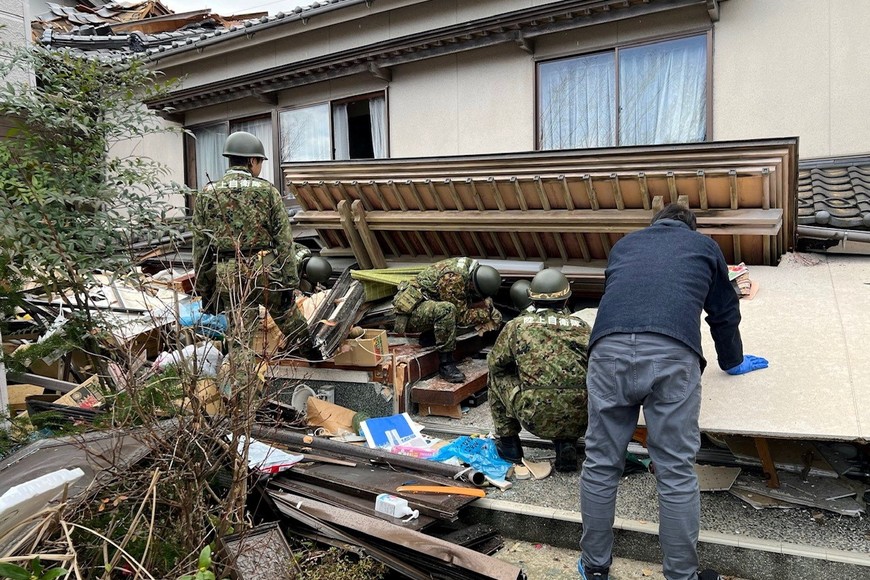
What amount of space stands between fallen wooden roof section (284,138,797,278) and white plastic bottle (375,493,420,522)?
363 centimetres

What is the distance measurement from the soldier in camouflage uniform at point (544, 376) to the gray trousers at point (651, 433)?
889mm

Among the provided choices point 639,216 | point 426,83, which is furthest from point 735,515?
point 426,83

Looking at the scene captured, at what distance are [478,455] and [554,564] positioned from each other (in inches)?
46.5

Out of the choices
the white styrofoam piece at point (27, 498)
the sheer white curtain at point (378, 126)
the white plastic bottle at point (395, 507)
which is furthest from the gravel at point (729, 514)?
the sheer white curtain at point (378, 126)

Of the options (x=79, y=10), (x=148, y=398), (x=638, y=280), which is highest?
(x=79, y=10)

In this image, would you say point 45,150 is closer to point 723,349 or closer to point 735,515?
point 723,349

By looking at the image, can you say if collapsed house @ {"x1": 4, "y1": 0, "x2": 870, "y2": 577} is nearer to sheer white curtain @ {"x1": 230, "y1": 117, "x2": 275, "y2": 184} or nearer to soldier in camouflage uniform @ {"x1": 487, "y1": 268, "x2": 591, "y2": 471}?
sheer white curtain @ {"x1": 230, "y1": 117, "x2": 275, "y2": 184}

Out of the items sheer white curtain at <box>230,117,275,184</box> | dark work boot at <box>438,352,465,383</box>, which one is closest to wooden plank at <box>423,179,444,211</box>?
dark work boot at <box>438,352,465,383</box>

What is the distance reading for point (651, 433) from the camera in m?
3.18

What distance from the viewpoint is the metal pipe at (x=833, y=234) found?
5.68m

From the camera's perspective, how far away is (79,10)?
1764cm

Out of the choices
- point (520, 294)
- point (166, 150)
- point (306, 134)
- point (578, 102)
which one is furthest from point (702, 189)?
point (166, 150)

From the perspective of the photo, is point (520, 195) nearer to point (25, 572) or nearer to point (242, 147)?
point (242, 147)

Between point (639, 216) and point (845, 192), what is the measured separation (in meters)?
2.06
